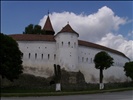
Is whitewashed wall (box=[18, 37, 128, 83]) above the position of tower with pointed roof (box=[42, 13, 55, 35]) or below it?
below

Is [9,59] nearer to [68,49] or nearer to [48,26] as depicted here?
[68,49]

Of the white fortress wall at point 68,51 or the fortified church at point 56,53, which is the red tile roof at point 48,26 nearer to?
the fortified church at point 56,53

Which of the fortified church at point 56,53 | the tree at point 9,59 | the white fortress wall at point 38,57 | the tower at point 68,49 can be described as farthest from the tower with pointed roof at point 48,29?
the tree at point 9,59

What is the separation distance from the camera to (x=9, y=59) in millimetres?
39562

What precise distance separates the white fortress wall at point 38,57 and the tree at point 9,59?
15.4m

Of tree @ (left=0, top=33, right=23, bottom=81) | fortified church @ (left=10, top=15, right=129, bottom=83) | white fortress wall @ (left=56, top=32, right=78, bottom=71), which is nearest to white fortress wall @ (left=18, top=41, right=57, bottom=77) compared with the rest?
fortified church @ (left=10, top=15, right=129, bottom=83)

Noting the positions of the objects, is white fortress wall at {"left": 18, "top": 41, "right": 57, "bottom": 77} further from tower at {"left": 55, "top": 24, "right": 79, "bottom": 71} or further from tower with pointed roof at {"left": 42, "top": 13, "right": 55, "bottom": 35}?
tower with pointed roof at {"left": 42, "top": 13, "right": 55, "bottom": 35}

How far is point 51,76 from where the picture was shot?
5716 cm

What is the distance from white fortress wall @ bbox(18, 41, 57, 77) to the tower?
2093 millimetres

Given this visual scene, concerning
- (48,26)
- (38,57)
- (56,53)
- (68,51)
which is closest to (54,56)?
(56,53)

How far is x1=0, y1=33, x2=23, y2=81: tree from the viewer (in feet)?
125

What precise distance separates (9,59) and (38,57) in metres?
19.1

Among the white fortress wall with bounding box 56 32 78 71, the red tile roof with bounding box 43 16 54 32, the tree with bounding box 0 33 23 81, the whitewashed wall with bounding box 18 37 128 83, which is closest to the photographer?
the tree with bounding box 0 33 23 81

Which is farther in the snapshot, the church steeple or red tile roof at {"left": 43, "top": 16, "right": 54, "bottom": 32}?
red tile roof at {"left": 43, "top": 16, "right": 54, "bottom": 32}
